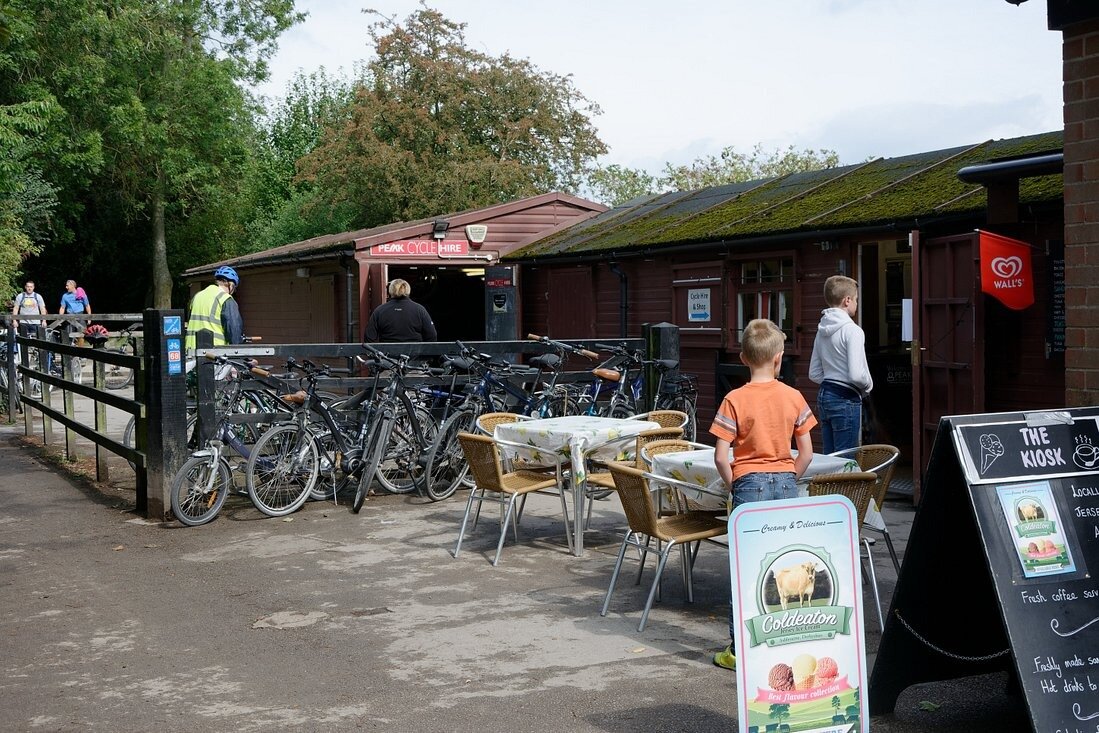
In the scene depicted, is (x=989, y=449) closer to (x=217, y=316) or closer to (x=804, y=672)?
(x=804, y=672)

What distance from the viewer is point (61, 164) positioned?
34219 mm

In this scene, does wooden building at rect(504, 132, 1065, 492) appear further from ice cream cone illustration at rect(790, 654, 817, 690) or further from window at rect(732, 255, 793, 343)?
ice cream cone illustration at rect(790, 654, 817, 690)

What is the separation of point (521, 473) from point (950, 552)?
3.92 meters

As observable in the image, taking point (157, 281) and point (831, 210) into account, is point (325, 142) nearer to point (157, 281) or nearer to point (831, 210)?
point (157, 281)

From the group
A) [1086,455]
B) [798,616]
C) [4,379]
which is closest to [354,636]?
[798,616]

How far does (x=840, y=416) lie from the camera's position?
26.2 feet

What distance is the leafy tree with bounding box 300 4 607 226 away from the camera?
34625 mm

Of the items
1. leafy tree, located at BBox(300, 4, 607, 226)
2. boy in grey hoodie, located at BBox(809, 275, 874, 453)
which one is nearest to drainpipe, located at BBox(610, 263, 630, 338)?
boy in grey hoodie, located at BBox(809, 275, 874, 453)

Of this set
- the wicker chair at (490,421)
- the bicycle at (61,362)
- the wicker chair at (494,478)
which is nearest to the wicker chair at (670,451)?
the wicker chair at (494,478)

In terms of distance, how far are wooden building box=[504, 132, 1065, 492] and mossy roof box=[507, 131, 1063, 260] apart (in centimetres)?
3

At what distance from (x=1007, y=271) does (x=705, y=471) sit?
4.10 meters

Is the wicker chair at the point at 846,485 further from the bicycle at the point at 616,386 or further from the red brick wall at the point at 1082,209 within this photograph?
the bicycle at the point at 616,386

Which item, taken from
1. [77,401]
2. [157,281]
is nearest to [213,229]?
[157,281]

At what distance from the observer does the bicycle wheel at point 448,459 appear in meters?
9.88
